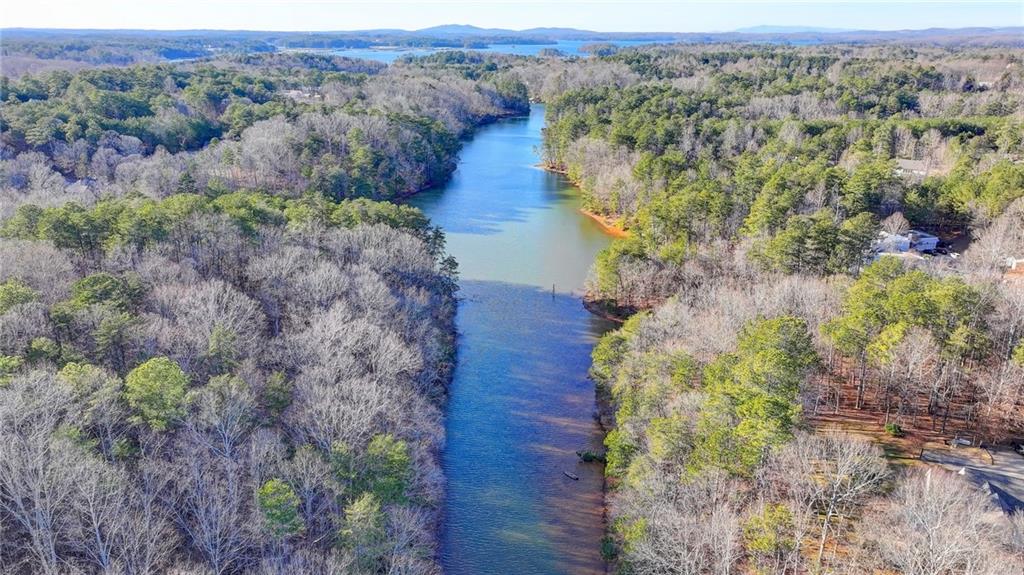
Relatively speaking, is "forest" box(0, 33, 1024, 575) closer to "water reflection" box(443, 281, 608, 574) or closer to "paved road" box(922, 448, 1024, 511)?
"paved road" box(922, 448, 1024, 511)

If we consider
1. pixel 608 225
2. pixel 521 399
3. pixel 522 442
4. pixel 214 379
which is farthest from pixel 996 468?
pixel 608 225

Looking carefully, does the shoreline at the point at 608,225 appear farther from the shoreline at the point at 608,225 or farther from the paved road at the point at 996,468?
the paved road at the point at 996,468

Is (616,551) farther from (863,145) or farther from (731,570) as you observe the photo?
(863,145)

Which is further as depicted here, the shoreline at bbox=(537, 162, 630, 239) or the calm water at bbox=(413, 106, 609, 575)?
the shoreline at bbox=(537, 162, 630, 239)

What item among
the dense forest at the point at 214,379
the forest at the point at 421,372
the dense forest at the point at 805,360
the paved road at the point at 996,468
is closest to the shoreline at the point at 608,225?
the dense forest at the point at 805,360

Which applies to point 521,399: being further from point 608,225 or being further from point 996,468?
point 608,225

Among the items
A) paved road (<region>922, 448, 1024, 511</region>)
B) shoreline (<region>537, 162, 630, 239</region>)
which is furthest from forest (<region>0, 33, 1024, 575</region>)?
shoreline (<region>537, 162, 630, 239</region>)

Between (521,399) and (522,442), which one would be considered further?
(521,399)
